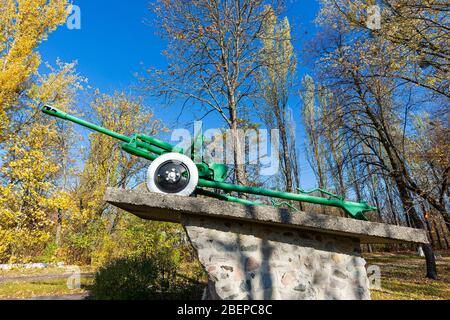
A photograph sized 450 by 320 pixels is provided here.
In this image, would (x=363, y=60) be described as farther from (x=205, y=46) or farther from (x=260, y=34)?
(x=205, y=46)

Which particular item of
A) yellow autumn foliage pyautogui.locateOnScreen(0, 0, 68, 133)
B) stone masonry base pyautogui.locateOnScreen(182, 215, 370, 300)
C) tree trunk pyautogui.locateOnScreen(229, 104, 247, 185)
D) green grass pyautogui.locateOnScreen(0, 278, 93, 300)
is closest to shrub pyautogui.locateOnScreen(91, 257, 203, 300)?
green grass pyautogui.locateOnScreen(0, 278, 93, 300)

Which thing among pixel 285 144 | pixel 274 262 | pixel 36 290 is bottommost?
pixel 36 290

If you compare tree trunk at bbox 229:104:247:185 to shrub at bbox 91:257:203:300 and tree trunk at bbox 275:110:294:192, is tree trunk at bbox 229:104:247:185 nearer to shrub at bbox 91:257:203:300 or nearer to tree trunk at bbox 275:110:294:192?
shrub at bbox 91:257:203:300

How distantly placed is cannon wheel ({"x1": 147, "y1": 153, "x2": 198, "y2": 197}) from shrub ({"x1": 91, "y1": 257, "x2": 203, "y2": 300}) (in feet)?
9.65

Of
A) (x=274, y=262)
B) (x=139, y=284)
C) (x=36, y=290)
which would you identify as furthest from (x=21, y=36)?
(x=274, y=262)

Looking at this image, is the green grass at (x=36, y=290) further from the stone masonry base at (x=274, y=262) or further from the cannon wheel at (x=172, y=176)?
the stone masonry base at (x=274, y=262)

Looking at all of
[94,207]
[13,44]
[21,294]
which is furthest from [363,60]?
[94,207]

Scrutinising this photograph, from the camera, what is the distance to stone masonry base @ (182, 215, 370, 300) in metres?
2.95

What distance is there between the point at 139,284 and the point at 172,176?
3.33m

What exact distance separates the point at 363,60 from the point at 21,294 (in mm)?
11231

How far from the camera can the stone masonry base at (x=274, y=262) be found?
2.95 meters

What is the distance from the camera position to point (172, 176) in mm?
3453

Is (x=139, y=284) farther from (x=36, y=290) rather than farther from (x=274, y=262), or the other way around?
(x=274, y=262)

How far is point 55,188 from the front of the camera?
8.23 m
